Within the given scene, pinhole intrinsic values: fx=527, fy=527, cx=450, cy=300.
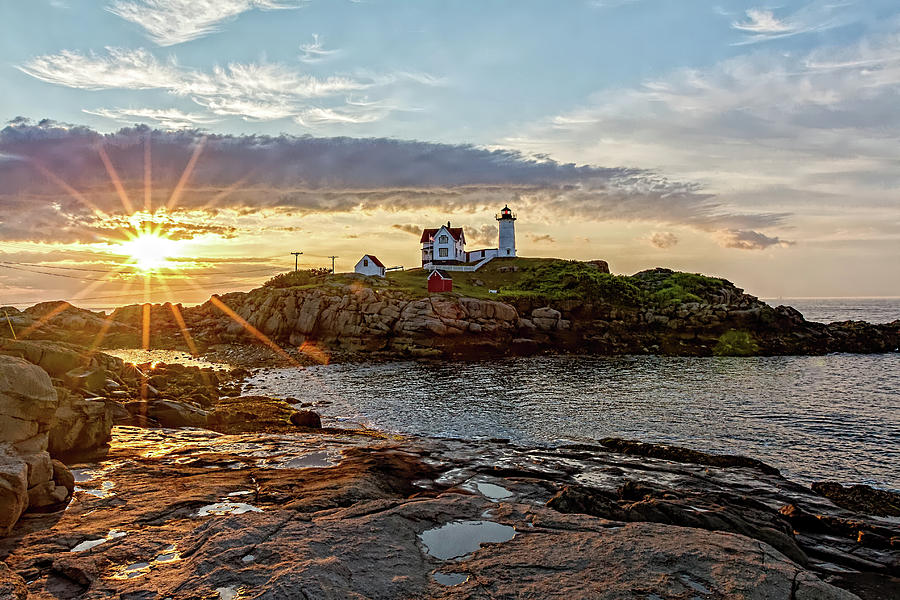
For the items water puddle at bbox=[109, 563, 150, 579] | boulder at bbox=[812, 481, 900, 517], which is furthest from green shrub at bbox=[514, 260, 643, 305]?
water puddle at bbox=[109, 563, 150, 579]

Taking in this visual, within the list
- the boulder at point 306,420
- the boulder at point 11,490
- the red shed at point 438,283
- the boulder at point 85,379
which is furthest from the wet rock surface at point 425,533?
the red shed at point 438,283

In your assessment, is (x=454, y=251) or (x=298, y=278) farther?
(x=454, y=251)

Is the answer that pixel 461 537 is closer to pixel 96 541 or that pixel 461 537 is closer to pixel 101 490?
pixel 96 541

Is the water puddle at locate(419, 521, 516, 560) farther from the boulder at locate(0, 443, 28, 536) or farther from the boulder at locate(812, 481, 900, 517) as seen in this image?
the boulder at locate(812, 481, 900, 517)

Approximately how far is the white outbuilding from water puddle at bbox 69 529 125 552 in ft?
271

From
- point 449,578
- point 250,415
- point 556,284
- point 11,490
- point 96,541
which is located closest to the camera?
point 449,578

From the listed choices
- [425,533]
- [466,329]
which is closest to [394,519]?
[425,533]

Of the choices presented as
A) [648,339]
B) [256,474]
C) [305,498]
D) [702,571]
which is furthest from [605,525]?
[648,339]

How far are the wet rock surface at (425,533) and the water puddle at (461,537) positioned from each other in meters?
0.05

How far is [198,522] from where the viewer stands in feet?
37.2

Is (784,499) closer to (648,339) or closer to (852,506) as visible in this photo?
(852,506)

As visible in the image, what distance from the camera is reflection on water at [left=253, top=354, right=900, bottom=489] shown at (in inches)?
904

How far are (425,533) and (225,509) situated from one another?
4950 mm

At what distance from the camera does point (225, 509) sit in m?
12.5
